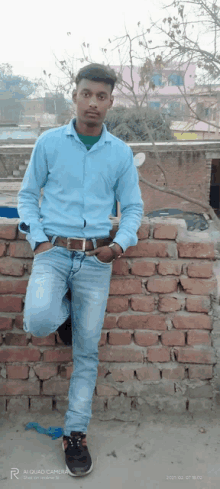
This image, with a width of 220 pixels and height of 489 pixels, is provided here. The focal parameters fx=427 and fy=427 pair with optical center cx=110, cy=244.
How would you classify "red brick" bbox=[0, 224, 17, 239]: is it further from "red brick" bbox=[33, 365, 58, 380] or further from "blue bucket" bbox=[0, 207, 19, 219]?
"blue bucket" bbox=[0, 207, 19, 219]

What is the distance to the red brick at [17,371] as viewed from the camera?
94.0 inches

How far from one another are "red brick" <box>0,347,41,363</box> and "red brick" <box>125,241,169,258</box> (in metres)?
0.76

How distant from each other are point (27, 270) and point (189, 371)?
108 cm

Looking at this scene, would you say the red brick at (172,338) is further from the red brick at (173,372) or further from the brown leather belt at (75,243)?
the brown leather belt at (75,243)

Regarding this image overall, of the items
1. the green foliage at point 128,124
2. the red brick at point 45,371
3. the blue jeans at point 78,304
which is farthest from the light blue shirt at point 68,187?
the green foliage at point 128,124

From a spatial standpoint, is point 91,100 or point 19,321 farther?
point 19,321

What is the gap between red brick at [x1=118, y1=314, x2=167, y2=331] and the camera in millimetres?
2402

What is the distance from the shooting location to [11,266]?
7.73 feet

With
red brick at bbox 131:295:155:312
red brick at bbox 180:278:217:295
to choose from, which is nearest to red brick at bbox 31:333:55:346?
red brick at bbox 131:295:155:312

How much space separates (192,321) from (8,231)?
1.14 m

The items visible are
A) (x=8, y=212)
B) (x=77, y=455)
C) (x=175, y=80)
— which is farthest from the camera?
(x=175, y=80)

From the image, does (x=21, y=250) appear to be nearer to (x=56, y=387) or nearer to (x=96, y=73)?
(x=56, y=387)

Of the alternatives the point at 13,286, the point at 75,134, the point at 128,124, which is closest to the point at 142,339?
the point at 13,286

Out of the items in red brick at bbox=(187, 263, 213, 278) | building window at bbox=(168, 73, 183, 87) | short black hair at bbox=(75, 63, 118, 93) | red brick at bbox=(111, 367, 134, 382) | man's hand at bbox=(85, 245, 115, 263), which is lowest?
red brick at bbox=(111, 367, 134, 382)
